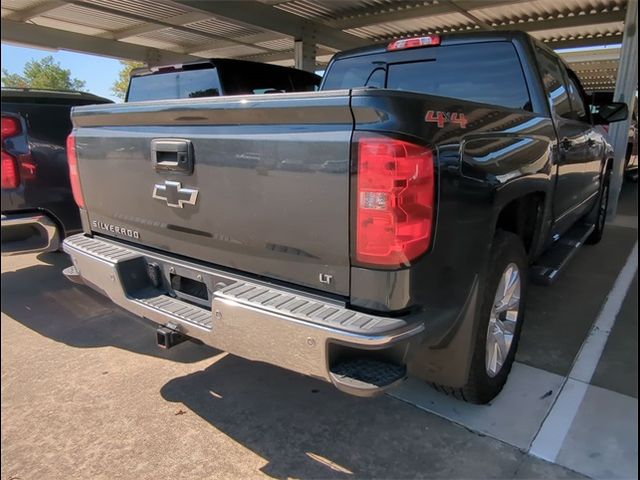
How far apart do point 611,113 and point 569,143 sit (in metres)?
1.53

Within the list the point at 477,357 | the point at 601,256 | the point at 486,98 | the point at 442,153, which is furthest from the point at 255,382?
the point at 601,256

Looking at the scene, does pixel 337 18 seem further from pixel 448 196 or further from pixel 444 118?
pixel 448 196

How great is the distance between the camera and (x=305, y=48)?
34.4ft

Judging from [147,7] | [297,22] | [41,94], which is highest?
[147,7]

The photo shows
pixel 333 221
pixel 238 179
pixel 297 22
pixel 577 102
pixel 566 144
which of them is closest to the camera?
pixel 333 221

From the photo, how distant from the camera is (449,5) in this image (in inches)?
344

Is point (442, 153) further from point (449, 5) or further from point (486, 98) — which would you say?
point (449, 5)

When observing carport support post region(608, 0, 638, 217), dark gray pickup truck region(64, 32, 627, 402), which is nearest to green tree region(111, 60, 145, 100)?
dark gray pickup truck region(64, 32, 627, 402)

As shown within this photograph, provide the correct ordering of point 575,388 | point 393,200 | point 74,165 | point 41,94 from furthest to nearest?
point 41,94
point 74,165
point 575,388
point 393,200

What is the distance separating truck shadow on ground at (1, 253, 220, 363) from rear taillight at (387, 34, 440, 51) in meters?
2.68

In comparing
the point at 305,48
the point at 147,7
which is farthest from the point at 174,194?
the point at 147,7

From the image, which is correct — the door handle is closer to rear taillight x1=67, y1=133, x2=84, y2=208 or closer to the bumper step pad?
the bumper step pad

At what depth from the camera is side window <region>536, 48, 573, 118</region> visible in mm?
3387

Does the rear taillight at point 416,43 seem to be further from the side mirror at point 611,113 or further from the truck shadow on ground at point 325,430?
the truck shadow on ground at point 325,430
